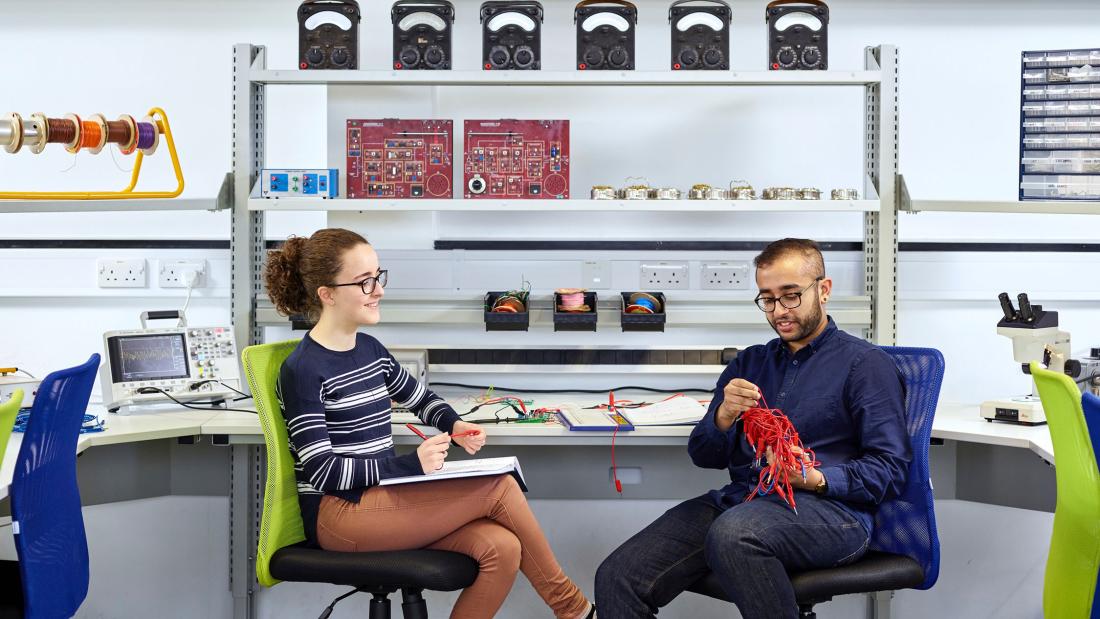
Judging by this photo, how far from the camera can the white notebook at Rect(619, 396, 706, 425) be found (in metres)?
2.41

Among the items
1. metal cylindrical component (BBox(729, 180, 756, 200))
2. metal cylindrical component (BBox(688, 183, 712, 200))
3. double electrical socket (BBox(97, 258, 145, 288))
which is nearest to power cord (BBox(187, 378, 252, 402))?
double electrical socket (BBox(97, 258, 145, 288))

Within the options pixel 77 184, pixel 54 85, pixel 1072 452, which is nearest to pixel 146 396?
pixel 77 184

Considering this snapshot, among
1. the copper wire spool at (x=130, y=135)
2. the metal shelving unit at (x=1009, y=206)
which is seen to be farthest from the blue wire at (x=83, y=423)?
the metal shelving unit at (x=1009, y=206)

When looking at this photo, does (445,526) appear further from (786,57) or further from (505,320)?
(786,57)

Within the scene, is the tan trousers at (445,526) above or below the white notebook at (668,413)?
below

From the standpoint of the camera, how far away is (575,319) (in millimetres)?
2814

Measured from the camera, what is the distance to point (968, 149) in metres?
3.14

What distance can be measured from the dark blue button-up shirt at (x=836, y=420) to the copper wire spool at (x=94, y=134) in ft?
5.39

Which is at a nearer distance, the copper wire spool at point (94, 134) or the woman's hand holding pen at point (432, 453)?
the woman's hand holding pen at point (432, 453)

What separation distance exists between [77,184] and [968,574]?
3250mm

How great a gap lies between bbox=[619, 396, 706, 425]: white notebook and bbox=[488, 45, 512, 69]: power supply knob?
3.52ft

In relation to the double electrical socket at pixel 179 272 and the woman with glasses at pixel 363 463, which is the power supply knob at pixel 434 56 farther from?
the double electrical socket at pixel 179 272

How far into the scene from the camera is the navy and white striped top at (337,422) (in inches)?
76.0

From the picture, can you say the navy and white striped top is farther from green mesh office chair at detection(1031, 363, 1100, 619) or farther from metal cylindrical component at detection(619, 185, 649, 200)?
green mesh office chair at detection(1031, 363, 1100, 619)
